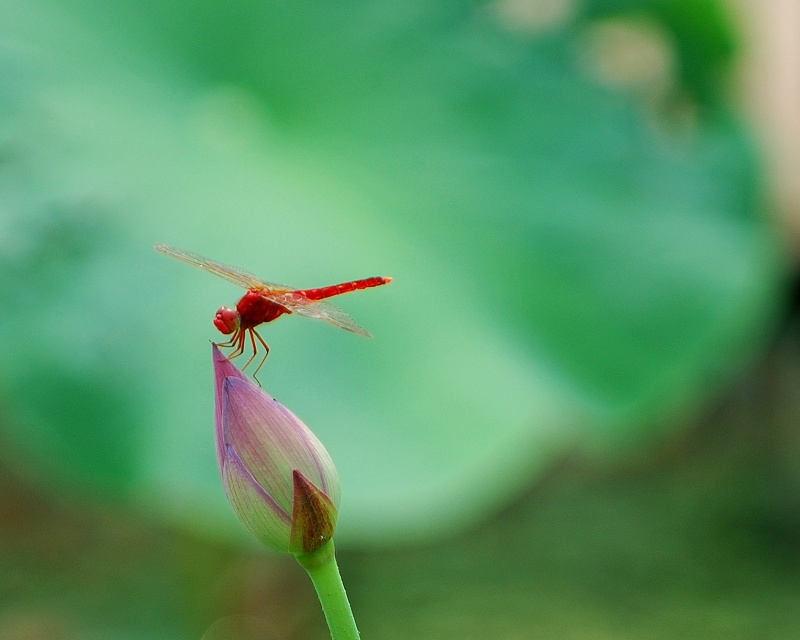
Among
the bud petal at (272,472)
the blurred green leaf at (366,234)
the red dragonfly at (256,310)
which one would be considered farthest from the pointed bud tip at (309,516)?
the blurred green leaf at (366,234)

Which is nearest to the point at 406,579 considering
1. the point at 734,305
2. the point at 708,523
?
the point at 708,523

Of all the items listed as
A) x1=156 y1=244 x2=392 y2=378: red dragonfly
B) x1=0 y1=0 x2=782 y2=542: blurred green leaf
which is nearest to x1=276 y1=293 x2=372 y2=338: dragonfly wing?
x1=156 y1=244 x2=392 y2=378: red dragonfly

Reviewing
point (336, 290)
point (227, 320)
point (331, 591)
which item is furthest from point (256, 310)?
point (331, 591)

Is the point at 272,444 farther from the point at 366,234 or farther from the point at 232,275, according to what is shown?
the point at 366,234

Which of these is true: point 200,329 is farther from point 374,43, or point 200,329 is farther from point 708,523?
point 708,523

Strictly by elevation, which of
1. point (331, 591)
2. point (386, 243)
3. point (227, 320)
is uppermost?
point (386, 243)

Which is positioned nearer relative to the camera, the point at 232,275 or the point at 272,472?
the point at 272,472
